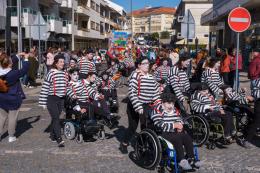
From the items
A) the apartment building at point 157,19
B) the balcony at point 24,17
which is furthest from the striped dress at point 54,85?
the apartment building at point 157,19

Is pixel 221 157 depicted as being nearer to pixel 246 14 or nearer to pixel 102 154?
pixel 102 154

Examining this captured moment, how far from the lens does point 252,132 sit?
7297 millimetres

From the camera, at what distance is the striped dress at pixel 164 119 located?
18.7 feet

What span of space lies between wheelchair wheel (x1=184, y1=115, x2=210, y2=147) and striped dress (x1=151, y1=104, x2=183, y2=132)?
120 cm

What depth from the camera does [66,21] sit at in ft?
147

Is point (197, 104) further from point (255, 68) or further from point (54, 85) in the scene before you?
point (255, 68)

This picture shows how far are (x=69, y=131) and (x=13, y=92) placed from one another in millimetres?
1318

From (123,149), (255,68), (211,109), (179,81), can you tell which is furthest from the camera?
(255,68)

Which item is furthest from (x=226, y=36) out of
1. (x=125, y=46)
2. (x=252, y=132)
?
(x=252, y=132)

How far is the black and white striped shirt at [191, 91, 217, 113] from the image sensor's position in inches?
287

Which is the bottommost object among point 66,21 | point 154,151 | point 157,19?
point 154,151

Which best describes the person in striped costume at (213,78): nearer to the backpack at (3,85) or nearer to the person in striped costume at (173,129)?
the person in striped costume at (173,129)

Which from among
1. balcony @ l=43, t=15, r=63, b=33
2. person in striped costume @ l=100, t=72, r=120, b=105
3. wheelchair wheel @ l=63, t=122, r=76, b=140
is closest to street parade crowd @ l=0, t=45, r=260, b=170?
wheelchair wheel @ l=63, t=122, r=76, b=140

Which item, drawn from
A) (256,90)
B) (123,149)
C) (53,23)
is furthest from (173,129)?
(53,23)
